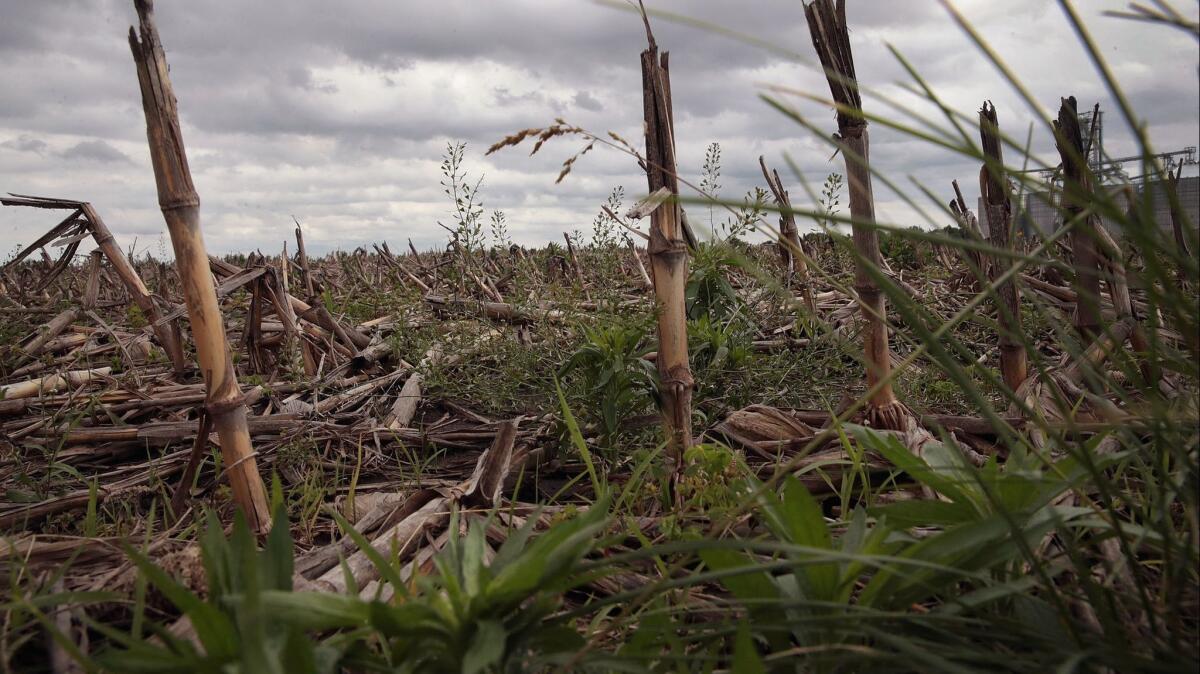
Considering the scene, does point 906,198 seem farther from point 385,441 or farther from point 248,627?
point 385,441

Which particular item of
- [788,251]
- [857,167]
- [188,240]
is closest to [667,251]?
[857,167]

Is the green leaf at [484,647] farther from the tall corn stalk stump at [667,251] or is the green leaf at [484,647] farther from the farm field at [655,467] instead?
the tall corn stalk stump at [667,251]

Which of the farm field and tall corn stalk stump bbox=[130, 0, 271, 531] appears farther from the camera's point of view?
tall corn stalk stump bbox=[130, 0, 271, 531]

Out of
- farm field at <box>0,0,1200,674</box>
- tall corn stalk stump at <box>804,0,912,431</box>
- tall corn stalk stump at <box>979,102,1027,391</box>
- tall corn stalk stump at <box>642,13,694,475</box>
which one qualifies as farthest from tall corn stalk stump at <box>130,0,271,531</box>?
tall corn stalk stump at <box>979,102,1027,391</box>

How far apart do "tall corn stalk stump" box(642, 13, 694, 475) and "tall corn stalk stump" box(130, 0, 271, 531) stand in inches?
47.9

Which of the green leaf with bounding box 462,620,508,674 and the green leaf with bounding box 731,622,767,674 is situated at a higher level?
the green leaf with bounding box 462,620,508,674

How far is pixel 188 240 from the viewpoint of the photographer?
2.20m

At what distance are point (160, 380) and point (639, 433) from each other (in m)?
3.15

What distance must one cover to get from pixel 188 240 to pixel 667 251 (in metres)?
1.30

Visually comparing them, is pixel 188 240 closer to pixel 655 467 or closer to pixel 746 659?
pixel 655 467

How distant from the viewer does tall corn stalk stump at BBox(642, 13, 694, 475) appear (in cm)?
239

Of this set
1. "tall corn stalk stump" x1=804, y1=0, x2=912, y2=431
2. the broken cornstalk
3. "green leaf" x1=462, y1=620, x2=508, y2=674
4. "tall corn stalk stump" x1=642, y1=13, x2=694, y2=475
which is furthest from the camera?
the broken cornstalk

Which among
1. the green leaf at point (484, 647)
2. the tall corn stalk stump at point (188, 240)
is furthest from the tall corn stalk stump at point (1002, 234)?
the tall corn stalk stump at point (188, 240)

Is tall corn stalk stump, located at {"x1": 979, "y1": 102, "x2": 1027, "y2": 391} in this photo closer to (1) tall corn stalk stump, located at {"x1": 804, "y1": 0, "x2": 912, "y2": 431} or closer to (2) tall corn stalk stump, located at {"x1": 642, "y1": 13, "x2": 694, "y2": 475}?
(1) tall corn stalk stump, located at {"x1": 804, "y1": 0, "x2": 912, "y2": 431}
